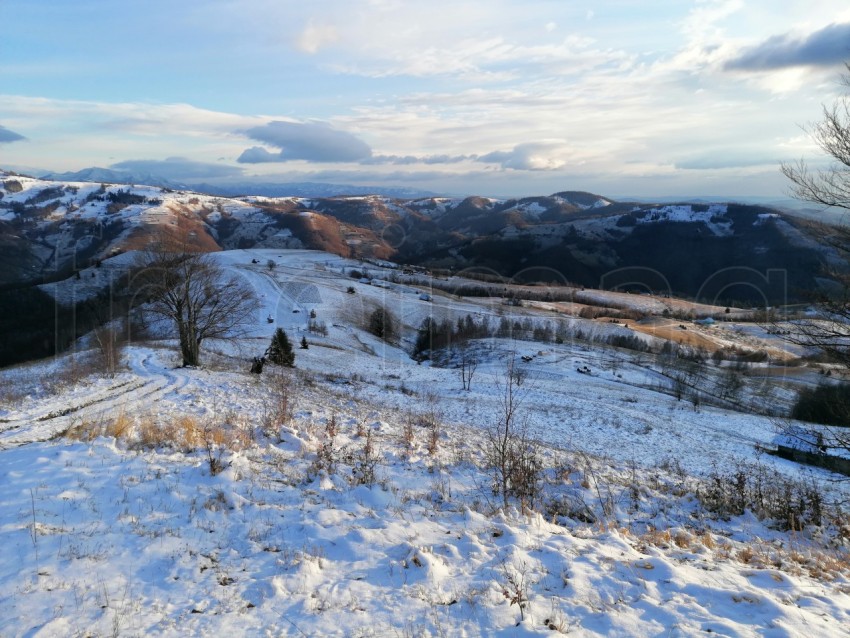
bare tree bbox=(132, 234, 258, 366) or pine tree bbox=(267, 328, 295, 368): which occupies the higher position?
bare tree bbox=(132, 234, 258, 366)

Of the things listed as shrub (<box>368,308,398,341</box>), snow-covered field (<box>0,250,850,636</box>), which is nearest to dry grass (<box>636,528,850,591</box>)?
snow-covered field (<box>0,250,850,636</box>)

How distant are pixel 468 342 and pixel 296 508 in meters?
49.6

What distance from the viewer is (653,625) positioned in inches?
158

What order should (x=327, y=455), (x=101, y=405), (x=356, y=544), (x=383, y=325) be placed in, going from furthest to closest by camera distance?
(x=383, y=325)
(x=101, y=405)
(x=327, y=455)
(x=356, y=544)

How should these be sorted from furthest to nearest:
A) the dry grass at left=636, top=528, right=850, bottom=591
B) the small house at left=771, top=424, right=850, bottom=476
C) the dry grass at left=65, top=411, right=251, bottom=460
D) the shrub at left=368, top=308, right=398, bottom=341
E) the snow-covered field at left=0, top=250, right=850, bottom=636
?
the shrub at left=368, top=308, right=398, bottom=341 → the small house at left=771, top=424, right=850, bottom=476 → the dry grass at left=65, top=411, right=251, bottom=460 → the dry grass at left=636, top=528, right=850, bottom=591 → the snow-covered field at left=0, top=250, right=850, bottom=636

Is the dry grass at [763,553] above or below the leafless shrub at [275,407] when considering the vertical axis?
above

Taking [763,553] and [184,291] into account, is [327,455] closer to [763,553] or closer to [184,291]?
[763,553]

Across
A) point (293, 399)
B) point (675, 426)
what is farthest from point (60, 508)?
point (675, 426)

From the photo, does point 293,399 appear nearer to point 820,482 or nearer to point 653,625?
point 653,625

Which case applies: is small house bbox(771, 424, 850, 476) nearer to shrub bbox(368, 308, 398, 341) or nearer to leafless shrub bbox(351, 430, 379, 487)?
leafless shrub bbox(351, 430, 379, 487)

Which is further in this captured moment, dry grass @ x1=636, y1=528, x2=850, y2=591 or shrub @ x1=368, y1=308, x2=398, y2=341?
shrub @ x1=368, y1=308, x2=398, y2=341

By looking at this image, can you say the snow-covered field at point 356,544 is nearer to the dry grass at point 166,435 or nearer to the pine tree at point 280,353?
the dry grass at point 166,435

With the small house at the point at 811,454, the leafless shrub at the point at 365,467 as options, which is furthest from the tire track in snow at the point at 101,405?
the small house at the point at 811,454

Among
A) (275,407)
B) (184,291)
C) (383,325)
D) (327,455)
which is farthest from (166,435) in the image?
(383,325)
